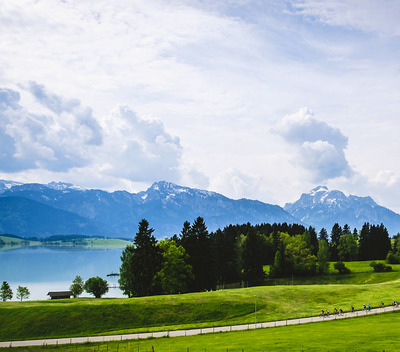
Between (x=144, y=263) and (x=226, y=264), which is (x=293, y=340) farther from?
(x=226, y=264)

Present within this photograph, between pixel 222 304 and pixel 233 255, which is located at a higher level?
pixel 233 255

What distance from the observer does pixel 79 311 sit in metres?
79.0

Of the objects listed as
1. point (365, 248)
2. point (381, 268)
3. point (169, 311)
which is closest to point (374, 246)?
point (365, 248)

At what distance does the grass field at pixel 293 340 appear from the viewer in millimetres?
48469

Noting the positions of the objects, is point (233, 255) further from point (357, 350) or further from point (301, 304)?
point (357, 350)

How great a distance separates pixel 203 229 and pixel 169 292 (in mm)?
18265

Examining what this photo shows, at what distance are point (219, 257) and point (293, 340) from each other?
7496cm

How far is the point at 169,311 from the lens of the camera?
78250mm

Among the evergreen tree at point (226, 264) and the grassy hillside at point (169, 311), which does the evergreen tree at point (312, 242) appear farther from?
the grassy hillside at point (169, 311)

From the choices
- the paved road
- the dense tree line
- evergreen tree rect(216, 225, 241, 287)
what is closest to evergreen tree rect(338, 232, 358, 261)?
the dense tree line

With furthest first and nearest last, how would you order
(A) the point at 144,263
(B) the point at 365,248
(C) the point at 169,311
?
1. (B) the point at 365,248
2. (A) the point at 144,263
3. (C) the point at 169,311

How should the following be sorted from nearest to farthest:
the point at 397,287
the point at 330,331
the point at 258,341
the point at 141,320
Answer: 1. the point at 258,341
2. the point at 330,331
3. the point at 141,320
4. the point at 397,287

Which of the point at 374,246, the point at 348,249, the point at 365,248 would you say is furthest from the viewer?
the point at 365,248

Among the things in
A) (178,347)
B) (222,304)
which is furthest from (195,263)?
(178,347)
